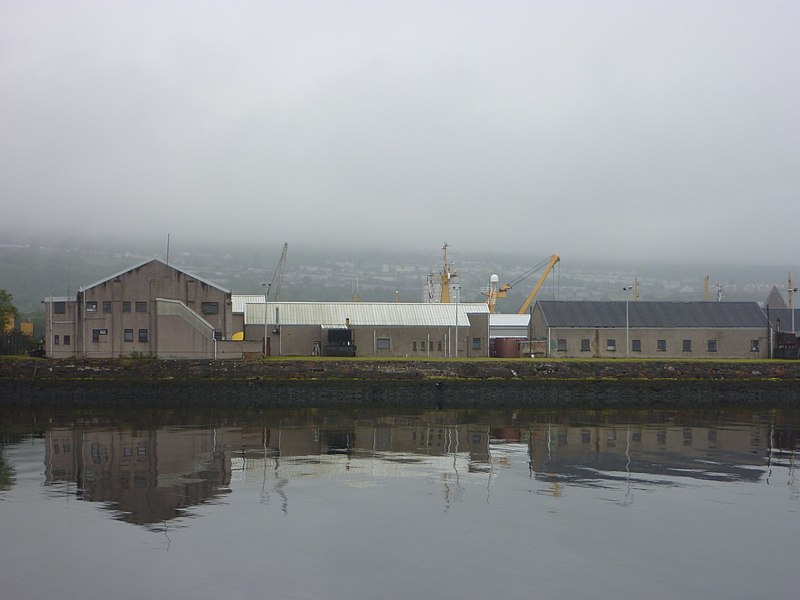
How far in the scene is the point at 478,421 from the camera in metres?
40.2

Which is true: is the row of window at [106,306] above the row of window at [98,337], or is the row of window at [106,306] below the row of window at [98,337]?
above

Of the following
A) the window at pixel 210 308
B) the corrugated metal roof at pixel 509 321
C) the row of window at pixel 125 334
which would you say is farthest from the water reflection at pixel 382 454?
the corrugated metal roof at pixel 509 321

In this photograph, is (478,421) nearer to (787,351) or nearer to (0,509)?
(0,509)

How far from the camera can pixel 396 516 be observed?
1919cm

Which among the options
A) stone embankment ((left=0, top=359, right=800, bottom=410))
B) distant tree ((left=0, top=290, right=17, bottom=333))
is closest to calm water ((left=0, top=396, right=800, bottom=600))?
stone embankment ((left=0, top=359, right=800, bottom=410))

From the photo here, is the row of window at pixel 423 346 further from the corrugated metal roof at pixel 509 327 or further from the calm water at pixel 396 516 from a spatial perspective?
the corrugated metal roof at pixel 509 327

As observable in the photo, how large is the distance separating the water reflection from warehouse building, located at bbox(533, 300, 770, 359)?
24790mm

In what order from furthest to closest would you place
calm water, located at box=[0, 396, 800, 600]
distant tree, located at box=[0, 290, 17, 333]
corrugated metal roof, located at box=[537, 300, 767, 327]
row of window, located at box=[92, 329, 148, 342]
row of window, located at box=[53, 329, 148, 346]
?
distant tree, located at box=[0, 290, 17, 333], corrugated metal roof, located at box=[537, 300, 767, 327], row of window, located at box=[53, 329, 148, 346], row of window, located at box=[92, 329, 148, 342], calm water, located at box=[0, 396, 800, 600]

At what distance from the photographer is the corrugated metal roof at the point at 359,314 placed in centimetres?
6625

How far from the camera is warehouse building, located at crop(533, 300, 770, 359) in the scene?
219ft

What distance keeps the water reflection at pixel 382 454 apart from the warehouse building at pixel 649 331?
24.8m

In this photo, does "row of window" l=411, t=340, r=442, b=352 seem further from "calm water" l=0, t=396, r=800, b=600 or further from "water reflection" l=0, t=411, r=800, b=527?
"calm water" l=0, t=396, r=800, b=600

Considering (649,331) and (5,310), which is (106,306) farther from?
(649,331)

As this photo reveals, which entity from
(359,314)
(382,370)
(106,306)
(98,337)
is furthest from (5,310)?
(382,370)
